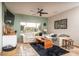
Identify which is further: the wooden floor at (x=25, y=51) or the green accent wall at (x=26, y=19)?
the green accent wall at (x=26, y=19)

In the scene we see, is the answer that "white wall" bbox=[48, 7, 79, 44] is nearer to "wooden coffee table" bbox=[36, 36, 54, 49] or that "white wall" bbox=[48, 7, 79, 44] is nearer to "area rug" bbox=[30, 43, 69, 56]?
"wooden coffee table" bbox=[36, 36, 54, 49]

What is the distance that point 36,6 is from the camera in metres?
2.93

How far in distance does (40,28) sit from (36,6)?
0.64 m

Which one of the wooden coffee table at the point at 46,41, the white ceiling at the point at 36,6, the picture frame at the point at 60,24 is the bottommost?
the wooden coffee table at the point at 46,41

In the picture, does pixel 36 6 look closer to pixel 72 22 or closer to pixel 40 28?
pixel 40 28

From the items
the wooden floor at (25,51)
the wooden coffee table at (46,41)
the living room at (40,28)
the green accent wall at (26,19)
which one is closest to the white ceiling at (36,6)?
the living room at (40,28)

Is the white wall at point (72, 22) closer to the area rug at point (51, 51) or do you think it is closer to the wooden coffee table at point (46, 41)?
the wooden coffee table at point (46, 41)

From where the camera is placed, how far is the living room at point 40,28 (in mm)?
2889

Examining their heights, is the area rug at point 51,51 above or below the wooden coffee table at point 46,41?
below

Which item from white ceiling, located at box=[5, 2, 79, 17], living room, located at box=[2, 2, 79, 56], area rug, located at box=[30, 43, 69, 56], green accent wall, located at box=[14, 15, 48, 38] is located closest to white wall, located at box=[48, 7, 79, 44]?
living room, located at box=[2, 2, 79, 56]

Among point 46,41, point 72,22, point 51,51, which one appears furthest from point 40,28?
point 72,22

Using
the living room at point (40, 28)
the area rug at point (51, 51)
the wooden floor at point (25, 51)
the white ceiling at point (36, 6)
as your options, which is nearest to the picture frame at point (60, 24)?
the living room at point (40, 28)

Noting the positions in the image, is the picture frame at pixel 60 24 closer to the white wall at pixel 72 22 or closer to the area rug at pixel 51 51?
the white wall at pixel 72 22

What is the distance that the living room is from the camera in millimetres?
2889
